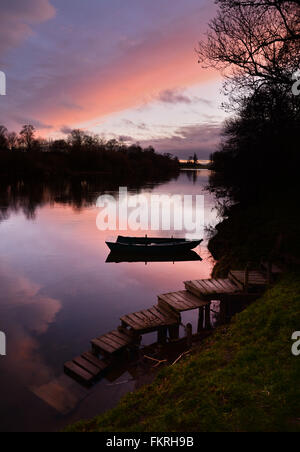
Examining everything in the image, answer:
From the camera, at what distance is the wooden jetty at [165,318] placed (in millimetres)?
10141

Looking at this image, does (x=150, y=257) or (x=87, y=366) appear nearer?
(x=87, y=366)

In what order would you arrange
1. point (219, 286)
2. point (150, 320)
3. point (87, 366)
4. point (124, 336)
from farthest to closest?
point (219, 286) → point (150, 320) → point (124, 336) → point (87, 366)

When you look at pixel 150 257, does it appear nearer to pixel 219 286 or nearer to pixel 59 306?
pixel 59 306

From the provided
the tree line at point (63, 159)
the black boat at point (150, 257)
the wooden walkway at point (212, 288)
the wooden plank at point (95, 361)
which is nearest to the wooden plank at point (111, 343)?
the wooden plank at point (95, 361)

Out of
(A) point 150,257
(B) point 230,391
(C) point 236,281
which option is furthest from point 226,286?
(A) point 150,257

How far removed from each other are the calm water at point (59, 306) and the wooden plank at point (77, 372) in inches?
10.6

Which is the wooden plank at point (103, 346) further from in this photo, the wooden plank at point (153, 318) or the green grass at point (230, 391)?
the green grass at point (230, 391)

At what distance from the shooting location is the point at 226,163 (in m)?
29.5

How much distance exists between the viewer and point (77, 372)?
32.3 ft

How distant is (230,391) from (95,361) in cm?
559

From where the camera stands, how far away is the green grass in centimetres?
529
